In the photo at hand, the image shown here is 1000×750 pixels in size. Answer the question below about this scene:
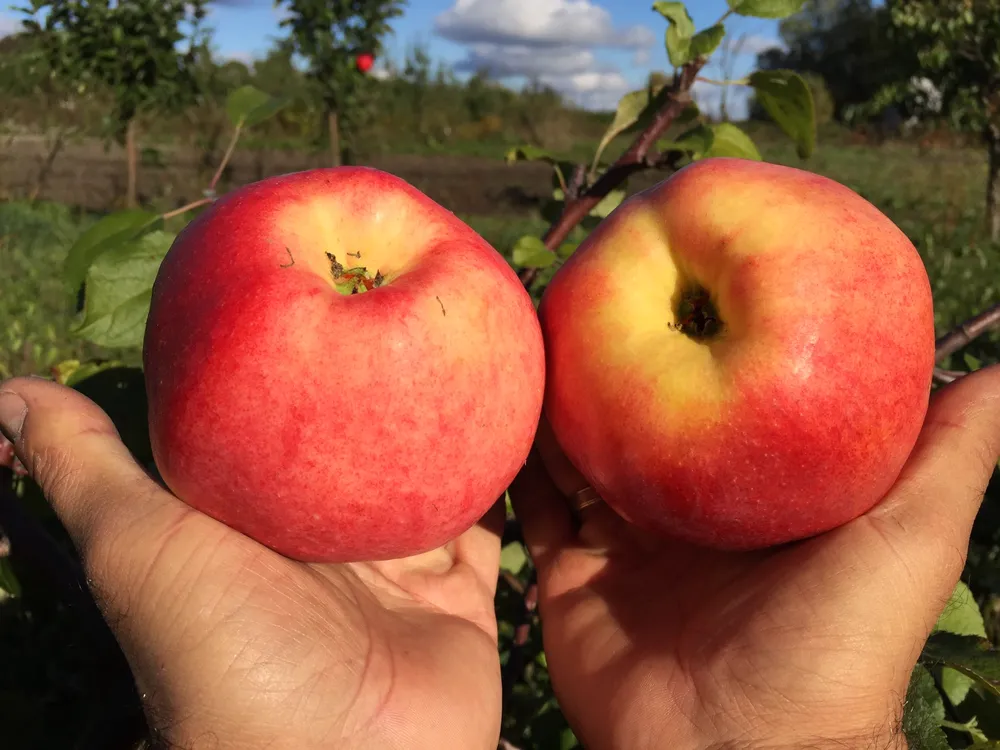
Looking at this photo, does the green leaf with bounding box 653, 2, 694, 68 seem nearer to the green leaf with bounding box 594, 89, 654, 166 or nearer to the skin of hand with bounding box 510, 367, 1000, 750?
the green leaf with bounding box 594, 89, 654, 166

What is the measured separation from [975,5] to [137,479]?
28.1 ft

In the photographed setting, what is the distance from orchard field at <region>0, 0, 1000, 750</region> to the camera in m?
1.42

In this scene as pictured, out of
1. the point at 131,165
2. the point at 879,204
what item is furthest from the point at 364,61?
the point at 879,204

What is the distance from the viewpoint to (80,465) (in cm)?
112

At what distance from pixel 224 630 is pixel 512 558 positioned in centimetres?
120

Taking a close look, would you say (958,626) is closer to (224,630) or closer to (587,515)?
(587,515)

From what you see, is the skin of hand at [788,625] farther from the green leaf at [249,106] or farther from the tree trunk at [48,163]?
the tree trunk at [48,163]

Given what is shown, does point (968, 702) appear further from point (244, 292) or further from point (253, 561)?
point (244, 292)

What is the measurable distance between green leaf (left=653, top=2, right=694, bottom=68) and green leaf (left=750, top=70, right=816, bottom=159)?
18cm

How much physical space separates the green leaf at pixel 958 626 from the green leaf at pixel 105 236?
1672 mm

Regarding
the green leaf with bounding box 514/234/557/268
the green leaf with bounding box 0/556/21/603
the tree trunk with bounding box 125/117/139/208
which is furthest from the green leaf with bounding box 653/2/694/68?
the tree trunk with bounding box 125/117/139/208

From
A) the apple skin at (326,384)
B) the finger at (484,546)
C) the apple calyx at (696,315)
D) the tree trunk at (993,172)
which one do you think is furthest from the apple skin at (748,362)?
the tree trunk at (993,172)

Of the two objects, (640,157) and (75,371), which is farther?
(75,371)

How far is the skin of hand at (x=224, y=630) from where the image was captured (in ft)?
3.28
